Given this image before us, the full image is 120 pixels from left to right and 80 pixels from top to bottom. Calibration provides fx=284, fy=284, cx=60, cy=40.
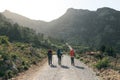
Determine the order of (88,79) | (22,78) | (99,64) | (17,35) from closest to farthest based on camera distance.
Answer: (88,79) < (22,78) < (99,64) < (17,35)

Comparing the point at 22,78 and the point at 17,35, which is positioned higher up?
the point at 17,35

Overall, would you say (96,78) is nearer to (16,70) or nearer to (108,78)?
(108,78)

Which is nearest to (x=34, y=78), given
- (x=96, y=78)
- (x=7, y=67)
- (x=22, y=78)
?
(x=22, y=78)

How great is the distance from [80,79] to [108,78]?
2.50 metres

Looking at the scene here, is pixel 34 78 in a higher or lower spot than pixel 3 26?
lower

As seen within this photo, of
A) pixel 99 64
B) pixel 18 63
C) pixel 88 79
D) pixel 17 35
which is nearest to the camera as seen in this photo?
pixel 88 79

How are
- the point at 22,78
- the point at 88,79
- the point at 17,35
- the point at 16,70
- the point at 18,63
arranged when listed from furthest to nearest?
the point at 17,35, the point at 18,63, the point at 16,70, the point at 22,78, the point at 88,79

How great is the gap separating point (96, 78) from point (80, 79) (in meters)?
1.67

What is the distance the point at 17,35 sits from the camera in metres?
112

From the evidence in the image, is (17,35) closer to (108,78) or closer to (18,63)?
(18,63)

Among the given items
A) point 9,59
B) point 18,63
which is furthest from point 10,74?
point 18,63

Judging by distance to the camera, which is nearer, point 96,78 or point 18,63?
point 96,78

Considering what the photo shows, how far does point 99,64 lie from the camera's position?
34.4m

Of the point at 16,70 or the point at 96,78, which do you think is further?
the point at 16,70
